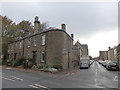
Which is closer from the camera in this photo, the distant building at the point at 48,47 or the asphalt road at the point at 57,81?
the asphalt road at the point at 57,81

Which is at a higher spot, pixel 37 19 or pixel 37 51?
pixel 37 19

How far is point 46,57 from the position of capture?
23812 mm

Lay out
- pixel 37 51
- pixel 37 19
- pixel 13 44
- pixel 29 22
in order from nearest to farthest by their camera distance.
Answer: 1. pixel 37 51
2. pixel 37 19
3. pixel 13 44
4. pixel 29 22

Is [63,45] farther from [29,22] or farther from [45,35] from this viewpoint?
[29,22]

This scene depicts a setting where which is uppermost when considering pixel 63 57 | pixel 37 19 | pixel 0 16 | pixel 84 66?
pixel 0 16

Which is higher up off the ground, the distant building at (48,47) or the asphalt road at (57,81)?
the distant building at (48,47)

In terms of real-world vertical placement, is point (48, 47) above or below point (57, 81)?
above

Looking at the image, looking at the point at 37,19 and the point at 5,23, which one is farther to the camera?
the point at 5,23

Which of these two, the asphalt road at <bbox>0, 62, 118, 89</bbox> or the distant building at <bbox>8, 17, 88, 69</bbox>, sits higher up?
the distant building at <bbox>8, 17, 88, 69</bbox>

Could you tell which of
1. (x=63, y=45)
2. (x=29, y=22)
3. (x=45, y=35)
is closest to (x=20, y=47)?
(x=45, y=35)

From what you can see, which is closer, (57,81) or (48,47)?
(57,81)

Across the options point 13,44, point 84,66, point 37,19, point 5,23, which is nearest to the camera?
point 84,66

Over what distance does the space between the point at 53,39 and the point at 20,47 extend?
12298mm

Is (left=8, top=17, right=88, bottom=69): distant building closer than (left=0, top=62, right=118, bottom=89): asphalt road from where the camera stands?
No
